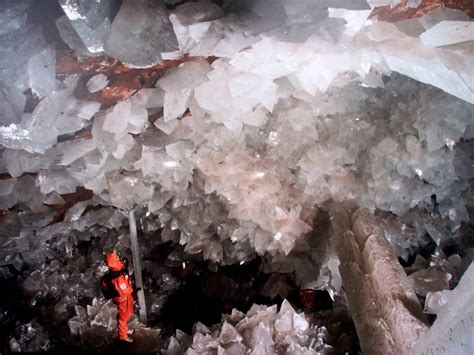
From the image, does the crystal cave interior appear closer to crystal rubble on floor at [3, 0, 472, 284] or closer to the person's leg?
crystal rubble on floor at [3, 0, 472, 284]

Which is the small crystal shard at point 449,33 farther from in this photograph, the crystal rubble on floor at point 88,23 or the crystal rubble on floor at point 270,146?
the crystal rubble on floor at point 88,23

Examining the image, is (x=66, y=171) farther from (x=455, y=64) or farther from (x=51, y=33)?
(x=455, y=64)

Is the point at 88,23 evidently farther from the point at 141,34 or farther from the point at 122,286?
the point at 122,286

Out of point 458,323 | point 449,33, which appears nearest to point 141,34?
point 449,33

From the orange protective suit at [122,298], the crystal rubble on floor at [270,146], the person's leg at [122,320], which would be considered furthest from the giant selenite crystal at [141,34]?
the person's leg at [122,320]

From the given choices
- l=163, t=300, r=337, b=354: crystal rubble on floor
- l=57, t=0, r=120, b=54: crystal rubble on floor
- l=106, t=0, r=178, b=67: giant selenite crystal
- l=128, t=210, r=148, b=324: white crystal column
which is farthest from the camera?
l=128, t=210, r=148, b=324: white crystal column

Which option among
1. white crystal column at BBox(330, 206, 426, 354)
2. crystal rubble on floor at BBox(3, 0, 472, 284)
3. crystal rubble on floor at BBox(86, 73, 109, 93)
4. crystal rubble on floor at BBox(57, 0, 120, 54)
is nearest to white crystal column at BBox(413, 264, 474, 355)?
white crystal column at BBox(330, 206, 426, 354)

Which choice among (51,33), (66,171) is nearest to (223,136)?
(66,171)
